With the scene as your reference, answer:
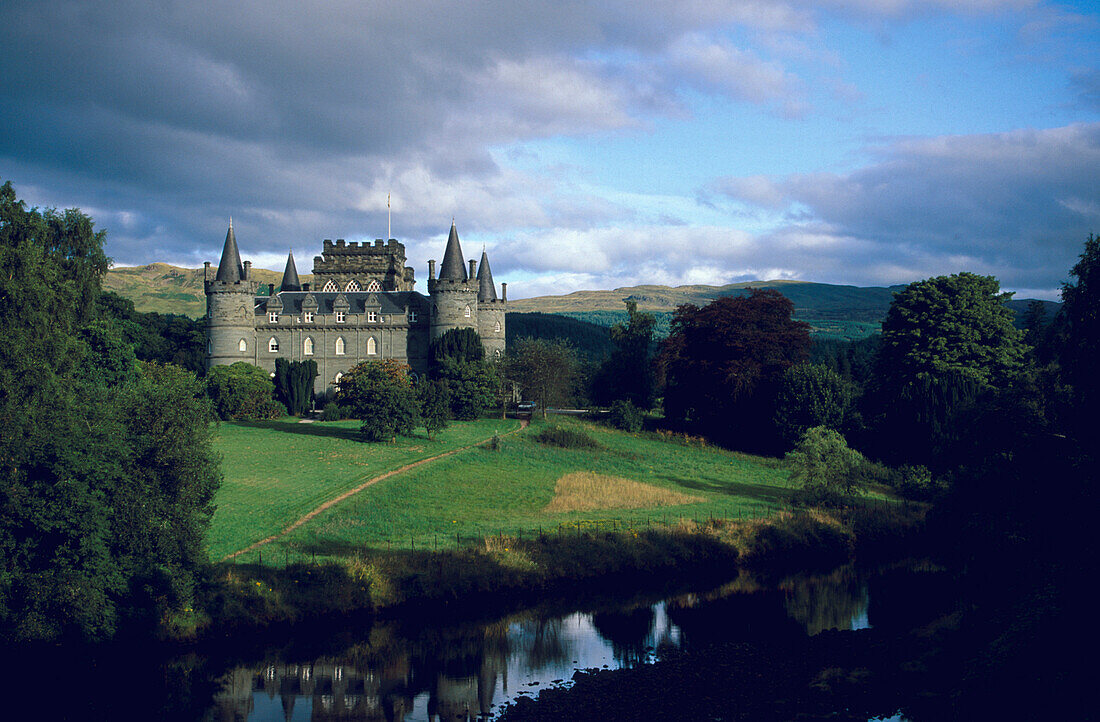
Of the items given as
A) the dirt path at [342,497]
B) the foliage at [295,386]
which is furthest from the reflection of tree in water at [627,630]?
the foliage at [295,386]

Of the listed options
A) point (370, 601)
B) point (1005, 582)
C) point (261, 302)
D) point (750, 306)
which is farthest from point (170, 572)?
point (261, 302)

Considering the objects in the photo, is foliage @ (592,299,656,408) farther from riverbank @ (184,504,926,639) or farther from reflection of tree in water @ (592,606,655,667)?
reflection of tree in water @ (592,606,655,667)

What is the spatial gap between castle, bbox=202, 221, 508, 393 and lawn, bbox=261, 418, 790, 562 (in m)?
19.9

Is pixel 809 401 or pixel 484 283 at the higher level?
pixel 484 283

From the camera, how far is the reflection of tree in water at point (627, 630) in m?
21.0

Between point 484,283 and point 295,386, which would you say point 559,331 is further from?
point 295,386

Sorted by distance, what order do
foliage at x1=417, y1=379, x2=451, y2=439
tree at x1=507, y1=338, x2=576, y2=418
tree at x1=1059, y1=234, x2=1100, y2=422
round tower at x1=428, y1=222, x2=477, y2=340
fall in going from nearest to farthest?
1. tree at x1=1059, y1=234, x2=1100, y2=422
2. foliage at x1=417, y1=379, x2=451, y2=439
3. tree at x1=507, y1=338, x2=576, y2=418
4. round tower at x1=428, y1=222, x2=477, y2=340

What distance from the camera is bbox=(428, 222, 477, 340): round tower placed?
217 feet

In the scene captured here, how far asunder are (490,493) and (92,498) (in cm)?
1811

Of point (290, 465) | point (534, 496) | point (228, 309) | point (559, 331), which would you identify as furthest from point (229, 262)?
point (559, 331)

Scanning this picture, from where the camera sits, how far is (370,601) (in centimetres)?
2309

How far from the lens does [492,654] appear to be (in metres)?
20.9

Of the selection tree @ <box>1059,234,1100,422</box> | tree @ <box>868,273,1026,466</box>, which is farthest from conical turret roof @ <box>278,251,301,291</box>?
tree @ <box>1059,234,1100,422</box>

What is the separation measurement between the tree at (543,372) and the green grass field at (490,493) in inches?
323
